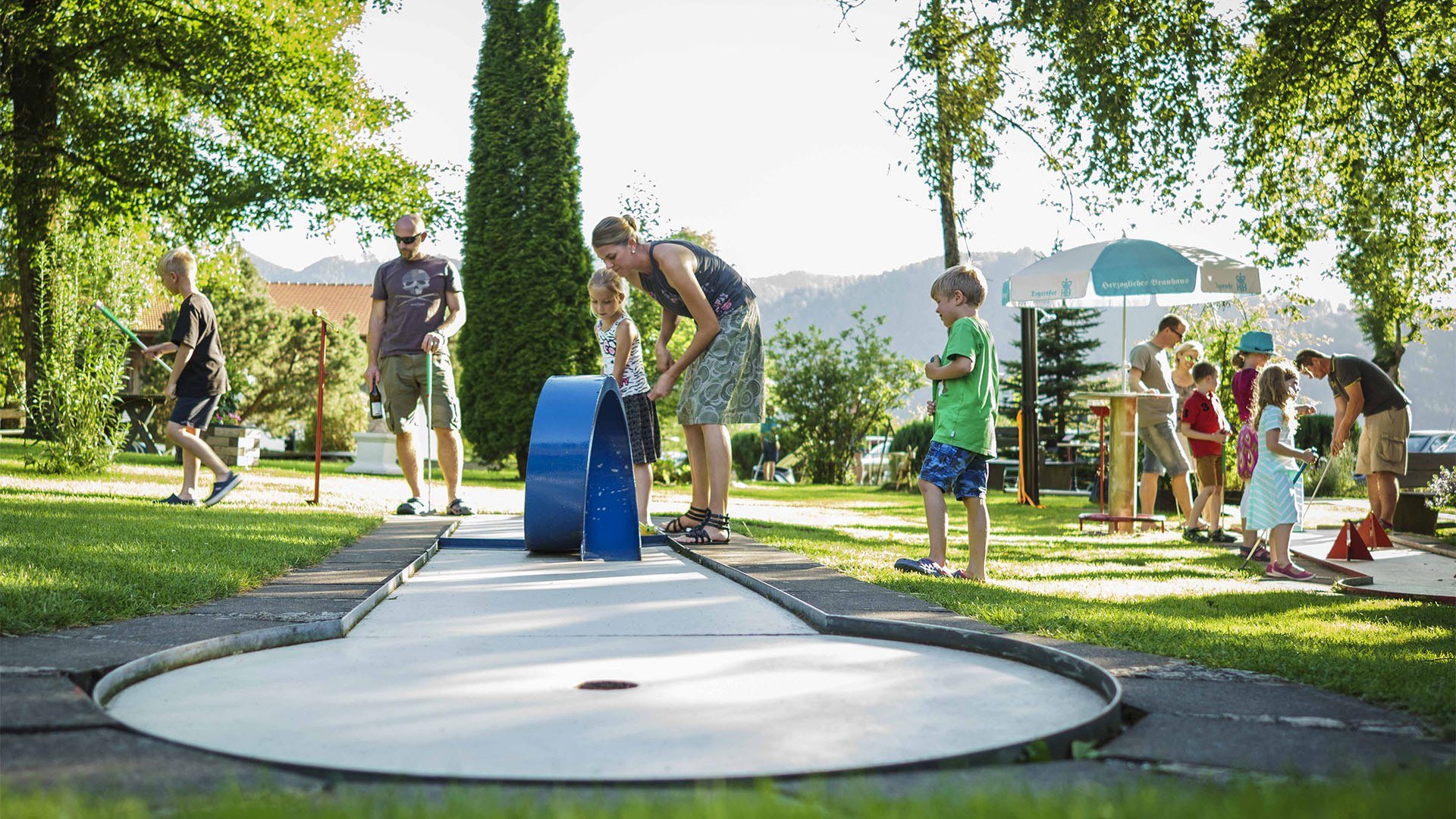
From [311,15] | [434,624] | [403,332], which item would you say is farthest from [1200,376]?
[311,15]

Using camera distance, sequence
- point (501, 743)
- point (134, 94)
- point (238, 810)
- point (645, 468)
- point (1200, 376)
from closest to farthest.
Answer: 1. point (238, 810)
2. point (501, 743)
3. point (645, 468)
4. point (1200, 376)
5. point (134, 94)

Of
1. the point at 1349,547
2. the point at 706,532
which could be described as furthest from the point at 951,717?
the point at 1349,547

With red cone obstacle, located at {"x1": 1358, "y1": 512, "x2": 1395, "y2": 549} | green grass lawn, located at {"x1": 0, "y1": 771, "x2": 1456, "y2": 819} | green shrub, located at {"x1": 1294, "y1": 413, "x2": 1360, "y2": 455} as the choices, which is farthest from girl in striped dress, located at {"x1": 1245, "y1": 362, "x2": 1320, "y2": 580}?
green shrub, located at {"x1": 1294, "y1": 413, "x2": 1360, "y2": 455}

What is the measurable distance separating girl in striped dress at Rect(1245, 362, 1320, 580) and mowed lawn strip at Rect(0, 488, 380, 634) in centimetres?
509

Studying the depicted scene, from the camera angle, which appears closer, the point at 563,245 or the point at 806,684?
the point at 806,684

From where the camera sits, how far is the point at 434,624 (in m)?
3.70

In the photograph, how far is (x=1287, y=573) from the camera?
6.21 meters

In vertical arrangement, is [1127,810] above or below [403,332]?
below

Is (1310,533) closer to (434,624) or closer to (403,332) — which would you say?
(403,332)

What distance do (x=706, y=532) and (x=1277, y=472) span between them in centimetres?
327

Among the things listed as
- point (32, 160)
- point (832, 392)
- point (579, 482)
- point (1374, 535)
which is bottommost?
point (1374, 535)

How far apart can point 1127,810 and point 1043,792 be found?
226 mm

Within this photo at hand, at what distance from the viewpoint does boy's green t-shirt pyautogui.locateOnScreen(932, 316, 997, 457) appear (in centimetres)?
538

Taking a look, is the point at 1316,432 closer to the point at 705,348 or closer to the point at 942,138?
the point at 942,138
